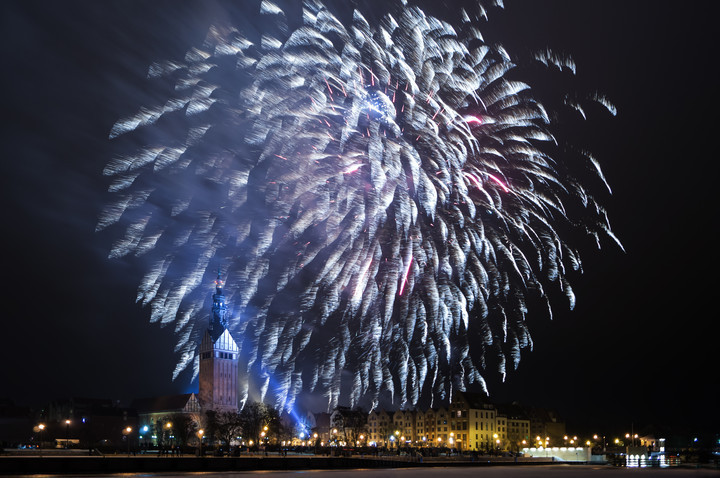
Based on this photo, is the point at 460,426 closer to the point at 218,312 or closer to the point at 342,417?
the point at 342,417

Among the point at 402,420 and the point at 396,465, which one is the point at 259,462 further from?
the point at 402,420

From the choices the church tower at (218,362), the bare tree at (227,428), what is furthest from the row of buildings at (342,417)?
the bare tree at (227,428)

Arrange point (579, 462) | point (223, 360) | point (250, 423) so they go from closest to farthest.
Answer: point (579, 462)
point (250, 423)
point (223, 360)

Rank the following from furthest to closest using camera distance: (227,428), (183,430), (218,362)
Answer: (218,362) → (183,430) → (227,428)

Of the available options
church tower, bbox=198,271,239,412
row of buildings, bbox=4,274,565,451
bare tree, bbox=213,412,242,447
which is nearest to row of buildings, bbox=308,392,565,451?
row of buildings, bbox=4,274,565,451

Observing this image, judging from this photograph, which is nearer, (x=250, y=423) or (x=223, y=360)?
(x=250, y=423)

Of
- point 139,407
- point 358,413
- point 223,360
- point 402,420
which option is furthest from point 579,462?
point 139,407

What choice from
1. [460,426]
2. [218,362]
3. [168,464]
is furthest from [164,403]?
[168,464]
